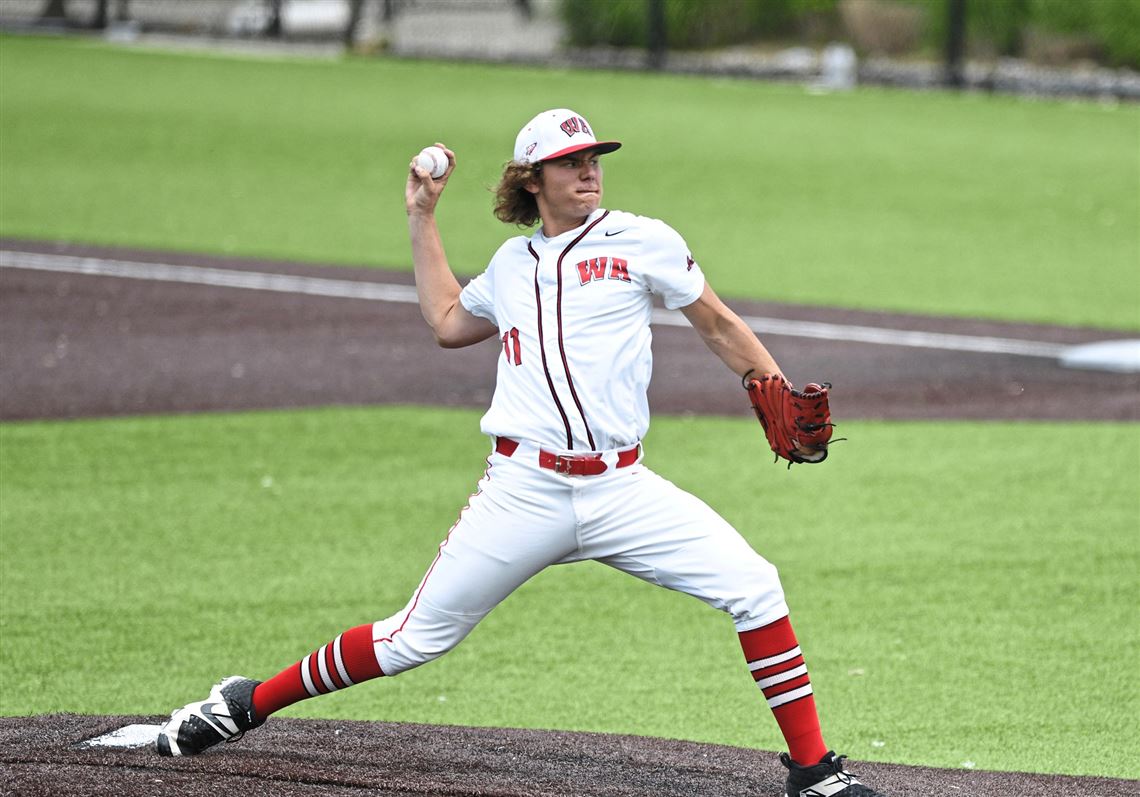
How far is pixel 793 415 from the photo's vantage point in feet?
15.8

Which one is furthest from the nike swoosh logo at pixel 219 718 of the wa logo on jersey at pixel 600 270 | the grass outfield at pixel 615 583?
the wa logo on jersey at pixel 600 270

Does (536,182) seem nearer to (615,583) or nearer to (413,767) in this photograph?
(413,767)

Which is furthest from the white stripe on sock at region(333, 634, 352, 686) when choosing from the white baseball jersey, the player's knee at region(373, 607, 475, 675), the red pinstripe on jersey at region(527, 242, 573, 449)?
the red pinstripe on jersey at region(527, 242, 573, 449)

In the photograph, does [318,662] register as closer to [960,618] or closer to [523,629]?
[523,629]

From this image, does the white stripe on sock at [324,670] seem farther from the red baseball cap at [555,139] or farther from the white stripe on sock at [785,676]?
the red baseball cap at [555,139]

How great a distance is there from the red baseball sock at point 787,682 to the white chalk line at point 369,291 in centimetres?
853

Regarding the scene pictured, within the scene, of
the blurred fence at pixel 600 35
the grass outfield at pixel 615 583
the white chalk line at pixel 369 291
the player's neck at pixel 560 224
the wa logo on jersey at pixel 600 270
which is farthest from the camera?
the blurred fence at pixel 600 35

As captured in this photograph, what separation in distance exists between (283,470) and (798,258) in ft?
28.1

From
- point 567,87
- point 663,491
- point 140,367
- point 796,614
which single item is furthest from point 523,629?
point 567,87

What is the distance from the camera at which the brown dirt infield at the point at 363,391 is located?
15.9 ft

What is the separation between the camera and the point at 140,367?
11.8 meters

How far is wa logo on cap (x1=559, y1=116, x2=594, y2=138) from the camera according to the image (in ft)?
15.8

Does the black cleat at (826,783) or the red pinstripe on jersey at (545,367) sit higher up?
the red pinstripe on jersey at (545,367)

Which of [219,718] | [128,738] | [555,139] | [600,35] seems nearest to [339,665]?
Answer: [219,718]
